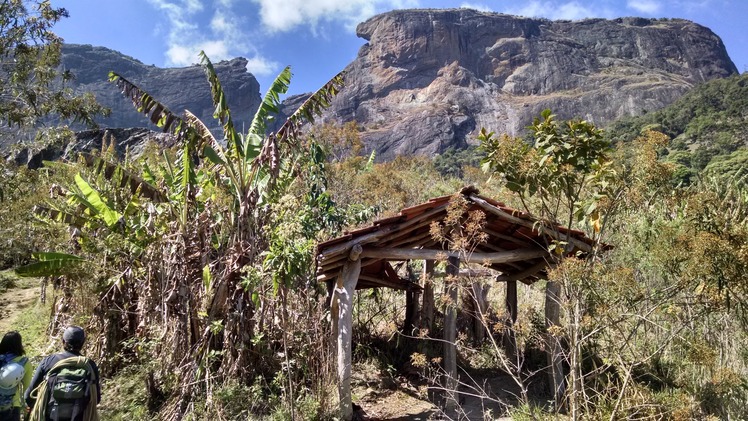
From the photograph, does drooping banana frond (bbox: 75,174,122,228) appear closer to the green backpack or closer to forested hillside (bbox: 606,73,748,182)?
the green backpack

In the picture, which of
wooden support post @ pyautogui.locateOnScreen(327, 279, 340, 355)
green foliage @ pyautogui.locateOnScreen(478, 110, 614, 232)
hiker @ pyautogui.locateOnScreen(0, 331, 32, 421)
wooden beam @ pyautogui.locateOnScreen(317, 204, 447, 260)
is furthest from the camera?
wooden support post @ pyautogui.locateOnScreen(327, 279, 340, 355)

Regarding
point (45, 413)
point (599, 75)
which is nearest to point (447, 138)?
point (599, 75)

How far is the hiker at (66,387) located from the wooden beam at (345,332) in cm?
267

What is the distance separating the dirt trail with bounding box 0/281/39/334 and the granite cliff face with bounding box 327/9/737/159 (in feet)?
185

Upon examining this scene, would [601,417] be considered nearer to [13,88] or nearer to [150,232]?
[150,232]

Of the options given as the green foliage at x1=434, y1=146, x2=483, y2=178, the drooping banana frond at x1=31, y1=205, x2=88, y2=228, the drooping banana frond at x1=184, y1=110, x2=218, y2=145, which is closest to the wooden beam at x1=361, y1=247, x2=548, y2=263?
the drooping banana frond at x1=184, y1=110, x2=218, y2=145

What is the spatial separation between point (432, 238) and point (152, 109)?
4432 millimetres

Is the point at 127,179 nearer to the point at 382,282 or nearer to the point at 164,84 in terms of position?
the point at 382,282

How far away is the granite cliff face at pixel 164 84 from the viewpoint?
95938 millimetres

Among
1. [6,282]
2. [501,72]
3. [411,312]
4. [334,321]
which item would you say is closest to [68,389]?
[334,321]

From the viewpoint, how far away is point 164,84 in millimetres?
99750

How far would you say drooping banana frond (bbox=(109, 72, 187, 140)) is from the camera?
6980 mm

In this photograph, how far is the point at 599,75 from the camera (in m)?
76.2

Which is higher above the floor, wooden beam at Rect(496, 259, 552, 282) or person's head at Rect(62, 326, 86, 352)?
→ wooden beam at Rect(496, 259, 552, 282)
